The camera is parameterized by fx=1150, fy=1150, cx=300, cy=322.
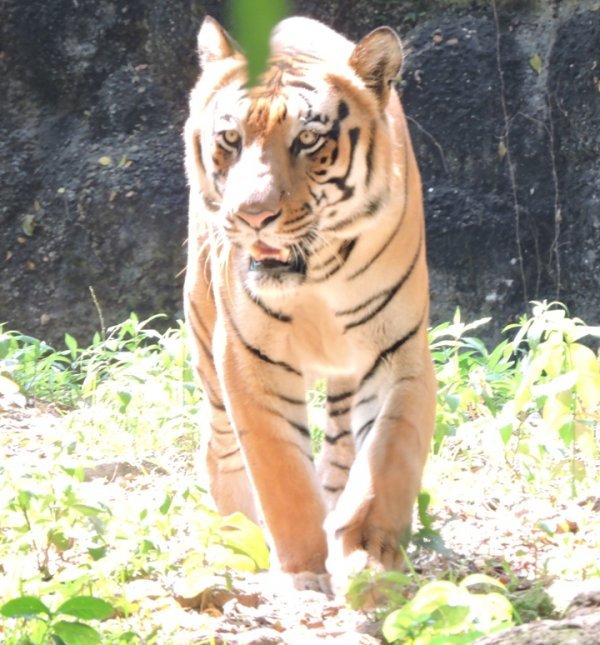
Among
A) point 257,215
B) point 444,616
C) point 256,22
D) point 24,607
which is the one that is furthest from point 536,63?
point 256,22

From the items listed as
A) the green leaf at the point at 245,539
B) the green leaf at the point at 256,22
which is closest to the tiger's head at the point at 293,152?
the green leaf at the point at 245,539

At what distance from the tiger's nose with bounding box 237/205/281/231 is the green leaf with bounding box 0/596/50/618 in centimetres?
119

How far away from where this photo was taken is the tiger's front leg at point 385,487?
8.82ft

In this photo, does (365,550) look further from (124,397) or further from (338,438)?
(124,397)

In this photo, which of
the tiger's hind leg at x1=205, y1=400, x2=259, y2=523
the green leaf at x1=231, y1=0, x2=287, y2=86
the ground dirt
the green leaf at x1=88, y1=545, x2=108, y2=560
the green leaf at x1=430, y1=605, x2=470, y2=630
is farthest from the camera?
the tiger's hind leg at x1=205, y1=400, x2=259, y2=523

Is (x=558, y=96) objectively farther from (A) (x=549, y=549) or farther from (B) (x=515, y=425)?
(A) (x=549, y=549)

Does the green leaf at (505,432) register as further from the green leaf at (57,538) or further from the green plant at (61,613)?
the green plant at (61,613)

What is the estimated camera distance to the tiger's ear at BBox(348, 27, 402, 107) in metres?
3.16

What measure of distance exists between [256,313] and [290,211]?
1.21 feet

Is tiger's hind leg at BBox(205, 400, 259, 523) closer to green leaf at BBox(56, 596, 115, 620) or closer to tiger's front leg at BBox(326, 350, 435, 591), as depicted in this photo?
tiger's front leg at BBox(326, 350, 435, 591)

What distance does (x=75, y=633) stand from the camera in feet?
6.23

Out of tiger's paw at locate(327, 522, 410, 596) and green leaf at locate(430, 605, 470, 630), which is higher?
green leaf at locate(430, 605, 470, 630)

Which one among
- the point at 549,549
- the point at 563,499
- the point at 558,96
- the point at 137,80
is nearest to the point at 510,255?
the point at 558,96

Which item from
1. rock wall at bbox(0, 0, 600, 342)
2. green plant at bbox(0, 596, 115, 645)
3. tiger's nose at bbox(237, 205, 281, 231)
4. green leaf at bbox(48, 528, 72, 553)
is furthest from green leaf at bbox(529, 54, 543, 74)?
green plant at bbox(0, 596, 115, 645)
